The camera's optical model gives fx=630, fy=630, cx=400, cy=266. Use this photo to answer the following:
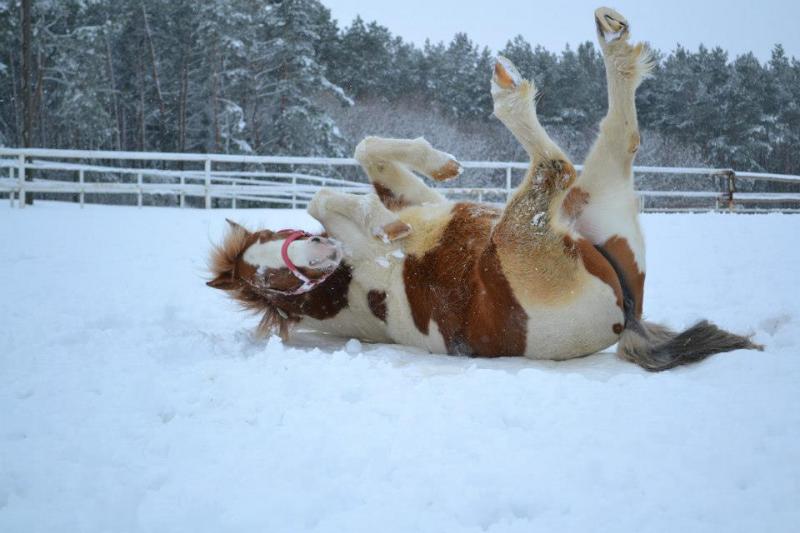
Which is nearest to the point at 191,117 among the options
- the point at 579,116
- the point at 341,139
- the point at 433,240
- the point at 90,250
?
the point at 341,139

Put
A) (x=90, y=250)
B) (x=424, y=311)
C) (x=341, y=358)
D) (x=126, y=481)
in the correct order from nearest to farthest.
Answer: (x=126, y=481), (x=341, y=358), (x=424, y=311), (x=90, y=250)

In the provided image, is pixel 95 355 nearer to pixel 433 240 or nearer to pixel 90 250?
pixel 433 240

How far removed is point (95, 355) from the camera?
8.42ft

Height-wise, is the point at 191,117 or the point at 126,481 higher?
the point at 191,117

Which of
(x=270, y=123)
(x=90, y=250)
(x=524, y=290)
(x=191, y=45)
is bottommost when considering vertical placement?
(x=90, y=250)

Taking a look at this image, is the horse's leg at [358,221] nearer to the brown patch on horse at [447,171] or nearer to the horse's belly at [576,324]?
the brown patch on horse at [447,171]

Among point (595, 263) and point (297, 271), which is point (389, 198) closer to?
point (297, 271)

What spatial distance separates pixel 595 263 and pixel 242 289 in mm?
1758

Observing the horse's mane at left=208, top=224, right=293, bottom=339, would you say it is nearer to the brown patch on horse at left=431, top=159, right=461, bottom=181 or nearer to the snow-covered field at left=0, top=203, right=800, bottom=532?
the snow-covered field at left=0, top=203, right=800, bottom=532

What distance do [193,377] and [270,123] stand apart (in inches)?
1123

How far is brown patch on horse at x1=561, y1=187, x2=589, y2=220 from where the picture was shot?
9.16 ft

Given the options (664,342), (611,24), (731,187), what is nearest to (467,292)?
(664,342)

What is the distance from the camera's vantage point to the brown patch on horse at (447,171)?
3480mm

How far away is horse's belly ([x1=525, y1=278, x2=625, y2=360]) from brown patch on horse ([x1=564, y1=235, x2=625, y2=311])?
0.03m
